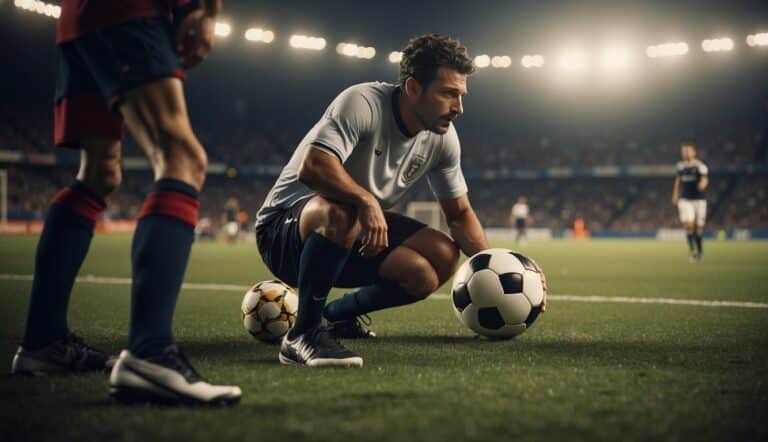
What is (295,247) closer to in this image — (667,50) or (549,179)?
(667,50)

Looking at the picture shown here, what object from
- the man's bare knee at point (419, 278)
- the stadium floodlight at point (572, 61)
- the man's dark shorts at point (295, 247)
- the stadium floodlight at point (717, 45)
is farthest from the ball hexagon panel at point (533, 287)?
the stadium floodlight at point (572, 61)

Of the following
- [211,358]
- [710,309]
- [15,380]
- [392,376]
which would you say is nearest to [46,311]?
[15,380]

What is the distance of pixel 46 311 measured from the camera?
9.30 ft

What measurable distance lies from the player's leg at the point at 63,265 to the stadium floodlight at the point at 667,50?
3595cm

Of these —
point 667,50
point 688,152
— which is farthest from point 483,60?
point 688,152

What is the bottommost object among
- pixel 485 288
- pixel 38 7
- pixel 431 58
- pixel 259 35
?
pixel 485 288

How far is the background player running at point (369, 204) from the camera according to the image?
316 centimetres

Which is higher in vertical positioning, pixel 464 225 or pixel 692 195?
pixel 692 195

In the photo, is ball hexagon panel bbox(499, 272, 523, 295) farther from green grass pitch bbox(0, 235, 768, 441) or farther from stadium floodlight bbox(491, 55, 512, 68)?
stadium floodlight bbox(491, 55, 512, 68)

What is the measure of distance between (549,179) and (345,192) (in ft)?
141

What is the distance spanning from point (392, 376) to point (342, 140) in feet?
3.71

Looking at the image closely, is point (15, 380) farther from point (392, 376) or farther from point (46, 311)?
point (392, 376)

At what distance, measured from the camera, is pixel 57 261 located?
9.29 ft

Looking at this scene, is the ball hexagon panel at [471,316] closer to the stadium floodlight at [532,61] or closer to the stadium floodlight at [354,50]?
the stadium floodlight at [354,50]
